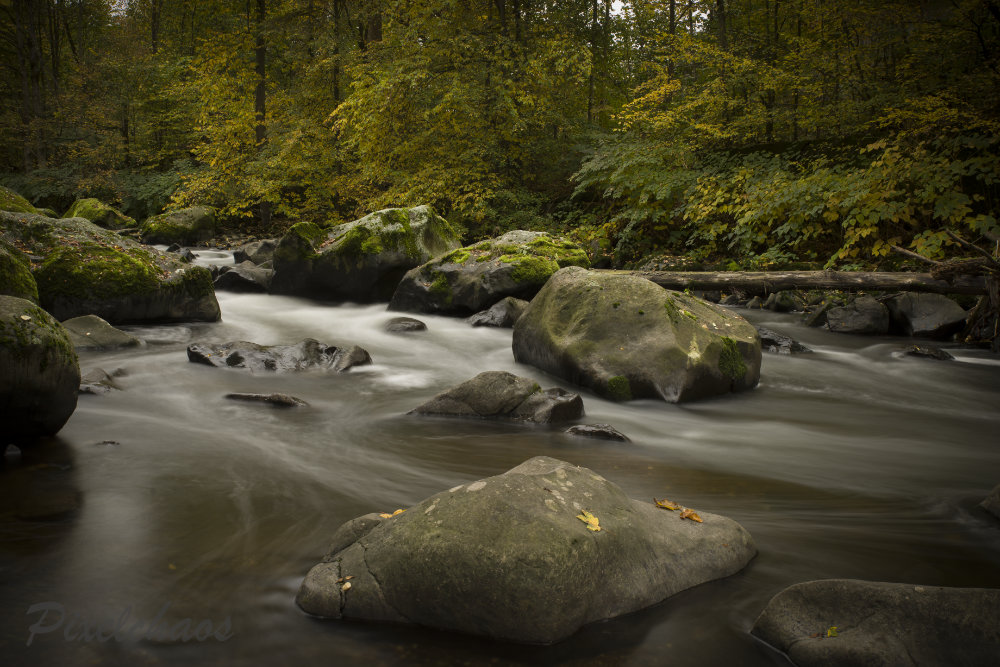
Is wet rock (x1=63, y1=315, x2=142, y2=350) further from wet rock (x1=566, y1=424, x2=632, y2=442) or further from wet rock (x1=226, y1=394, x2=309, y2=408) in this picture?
wet rock (x1=566, y1=424, x2=632, y2=442)

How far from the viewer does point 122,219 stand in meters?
20.6

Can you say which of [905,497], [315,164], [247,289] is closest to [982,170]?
[905,497]

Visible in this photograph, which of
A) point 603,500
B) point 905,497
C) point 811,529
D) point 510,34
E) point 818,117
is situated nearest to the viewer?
point 603,500

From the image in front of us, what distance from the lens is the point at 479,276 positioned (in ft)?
33.3

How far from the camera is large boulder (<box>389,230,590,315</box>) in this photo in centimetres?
1009

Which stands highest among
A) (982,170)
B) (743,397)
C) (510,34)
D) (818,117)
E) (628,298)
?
(510,34)

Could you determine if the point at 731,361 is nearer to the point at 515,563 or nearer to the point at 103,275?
the point at 515,563

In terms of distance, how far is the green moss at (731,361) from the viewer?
244 inches

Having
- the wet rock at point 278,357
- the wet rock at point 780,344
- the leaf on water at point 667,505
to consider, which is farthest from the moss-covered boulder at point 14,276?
the wet rock at point 780,344

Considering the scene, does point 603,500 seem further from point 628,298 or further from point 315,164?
point 315,164

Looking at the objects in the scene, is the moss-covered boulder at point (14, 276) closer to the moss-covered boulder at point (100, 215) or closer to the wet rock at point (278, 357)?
the wet rock at point (278, 357)

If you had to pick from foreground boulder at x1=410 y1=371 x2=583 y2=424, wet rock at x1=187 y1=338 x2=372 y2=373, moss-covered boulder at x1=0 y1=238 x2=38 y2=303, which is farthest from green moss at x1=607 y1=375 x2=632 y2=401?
moss-covered boulder at x1=0 y1=238 x2=38 y2=303

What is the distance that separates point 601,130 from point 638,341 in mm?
14841

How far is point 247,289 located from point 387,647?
10950 mm
